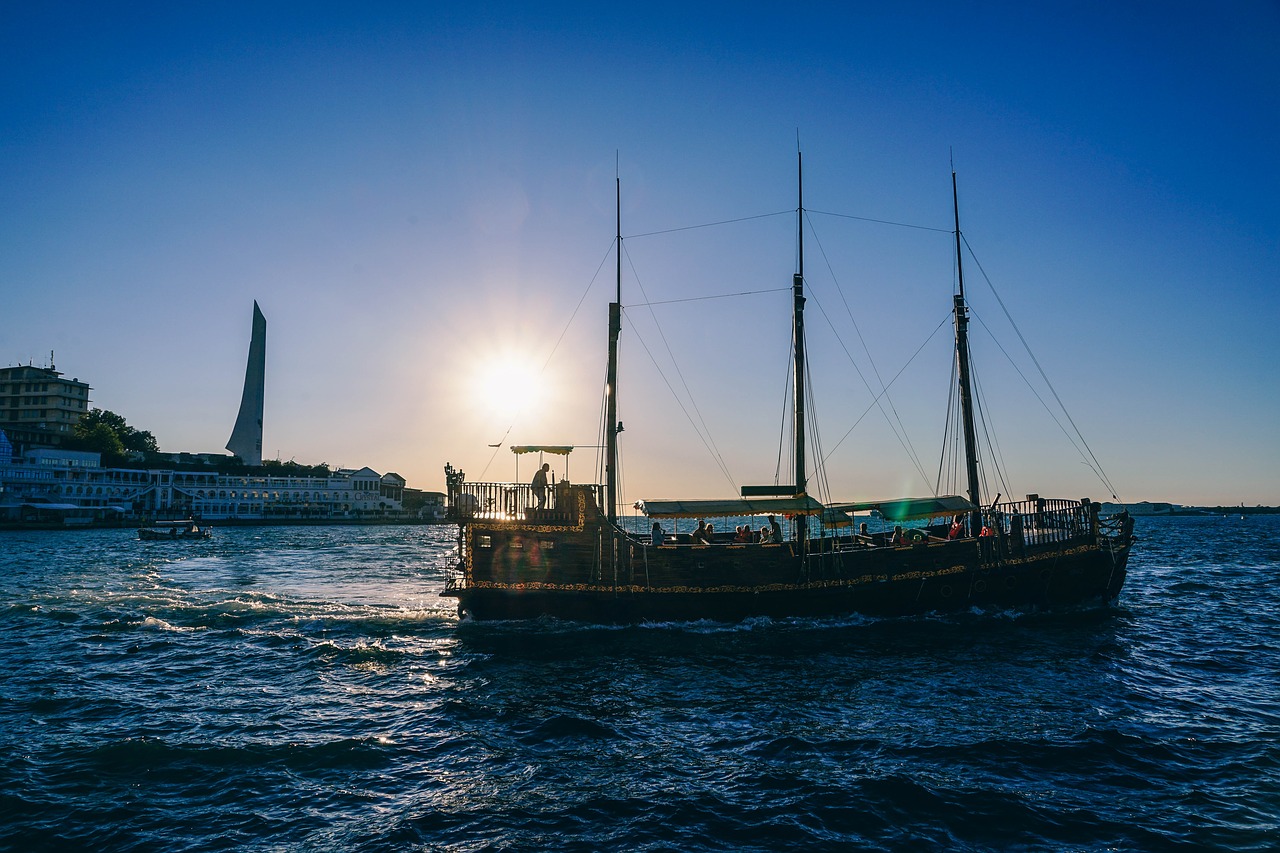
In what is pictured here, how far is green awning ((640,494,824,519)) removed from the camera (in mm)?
24391

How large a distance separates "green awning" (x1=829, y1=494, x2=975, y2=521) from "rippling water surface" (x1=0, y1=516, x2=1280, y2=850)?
161 inches

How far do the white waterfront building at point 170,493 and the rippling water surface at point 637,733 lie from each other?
300ft

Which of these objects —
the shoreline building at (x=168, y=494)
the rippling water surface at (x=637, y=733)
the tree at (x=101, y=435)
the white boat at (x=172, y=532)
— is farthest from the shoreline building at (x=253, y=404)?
the rippling water surface at (x=637, y=733)

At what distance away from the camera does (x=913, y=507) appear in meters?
27.0

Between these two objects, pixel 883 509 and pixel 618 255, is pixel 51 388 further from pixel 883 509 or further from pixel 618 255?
pixel 883 509

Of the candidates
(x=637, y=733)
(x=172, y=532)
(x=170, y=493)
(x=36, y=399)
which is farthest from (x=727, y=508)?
(x=36, y=399)

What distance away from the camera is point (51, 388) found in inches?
4769

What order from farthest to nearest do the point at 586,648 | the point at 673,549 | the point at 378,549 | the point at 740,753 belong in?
the point at 378,549 < the point at 673,549 < the point at 586,648 < the point at 740,753

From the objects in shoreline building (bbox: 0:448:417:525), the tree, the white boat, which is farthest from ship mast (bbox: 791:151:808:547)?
the tree

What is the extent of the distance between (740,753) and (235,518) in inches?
4831

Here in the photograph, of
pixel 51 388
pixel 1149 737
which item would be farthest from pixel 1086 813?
pixel 51 388

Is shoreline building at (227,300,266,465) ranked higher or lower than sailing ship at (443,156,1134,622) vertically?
higher

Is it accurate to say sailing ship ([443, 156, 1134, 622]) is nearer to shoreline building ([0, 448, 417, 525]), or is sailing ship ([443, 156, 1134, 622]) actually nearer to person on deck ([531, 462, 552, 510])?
person on deck ([531, 462, 552, 510])

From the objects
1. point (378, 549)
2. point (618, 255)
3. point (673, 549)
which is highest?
point (618, 255)
